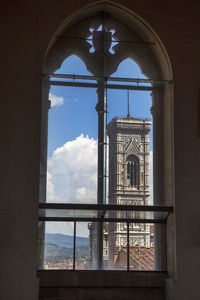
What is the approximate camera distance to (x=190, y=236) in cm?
1175

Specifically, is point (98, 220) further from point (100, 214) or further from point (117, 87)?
point (117, 87)

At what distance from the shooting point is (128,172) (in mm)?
12406

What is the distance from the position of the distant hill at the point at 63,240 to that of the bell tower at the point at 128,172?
60cm

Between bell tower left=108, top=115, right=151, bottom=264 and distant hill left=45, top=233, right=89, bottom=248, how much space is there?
0.60 meters

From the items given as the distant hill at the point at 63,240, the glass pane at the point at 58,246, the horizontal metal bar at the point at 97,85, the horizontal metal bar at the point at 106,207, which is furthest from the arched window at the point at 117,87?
the glass pane at the point at 58,246

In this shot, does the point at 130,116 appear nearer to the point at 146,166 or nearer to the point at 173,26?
the point at 146,166

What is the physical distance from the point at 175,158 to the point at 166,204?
107 centimetres

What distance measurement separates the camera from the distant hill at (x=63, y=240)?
38.7 ft

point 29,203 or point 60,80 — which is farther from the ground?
point 60,80

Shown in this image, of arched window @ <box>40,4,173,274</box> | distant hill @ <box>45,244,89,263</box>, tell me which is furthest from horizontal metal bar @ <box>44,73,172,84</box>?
distant hill @ <box>45,244,89,263</box>

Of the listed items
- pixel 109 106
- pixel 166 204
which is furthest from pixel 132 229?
pixel 109 106

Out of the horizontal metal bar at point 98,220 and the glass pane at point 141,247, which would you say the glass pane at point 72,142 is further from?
the glass pane at point 141,247

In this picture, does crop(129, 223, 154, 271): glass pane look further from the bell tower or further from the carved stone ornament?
the carved stone ornament

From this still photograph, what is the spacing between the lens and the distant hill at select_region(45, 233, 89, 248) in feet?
38.7
